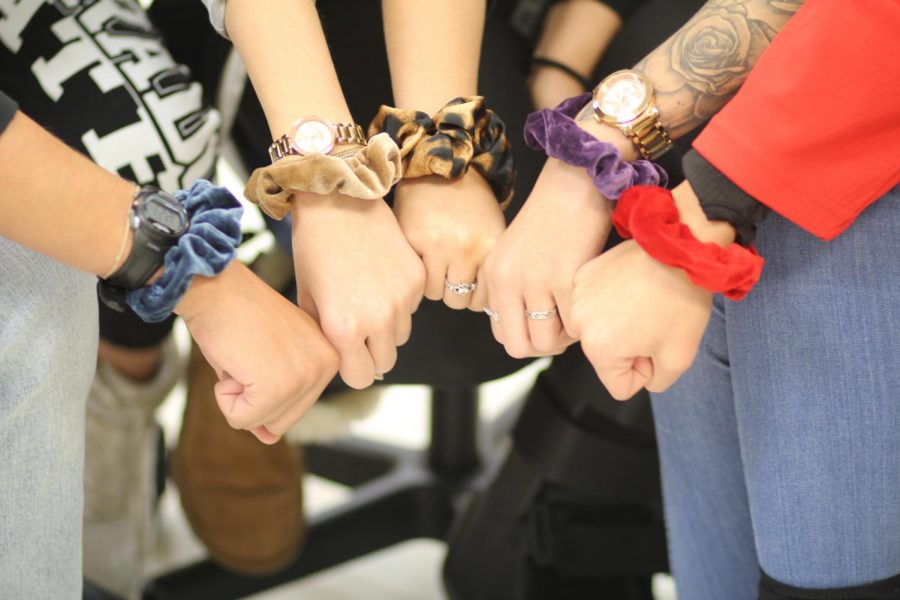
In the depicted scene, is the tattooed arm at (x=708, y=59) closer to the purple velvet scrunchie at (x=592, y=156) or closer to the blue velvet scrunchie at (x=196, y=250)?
→ the purple velvet scrunchie at (x=592, y=156)

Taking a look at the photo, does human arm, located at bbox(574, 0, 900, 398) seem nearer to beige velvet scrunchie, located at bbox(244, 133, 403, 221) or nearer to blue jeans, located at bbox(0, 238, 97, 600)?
beige velvet scrunchie, located at bbox(244, 133, 403, 221)

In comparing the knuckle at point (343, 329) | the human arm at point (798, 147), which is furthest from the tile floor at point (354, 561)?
the human arm at point (798, 147)

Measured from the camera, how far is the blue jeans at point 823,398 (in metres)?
0.68

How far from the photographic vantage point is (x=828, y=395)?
27.3 inches

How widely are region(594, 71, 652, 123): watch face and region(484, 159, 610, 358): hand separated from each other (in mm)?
51

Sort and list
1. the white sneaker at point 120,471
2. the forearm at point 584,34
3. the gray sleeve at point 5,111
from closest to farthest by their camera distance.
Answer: the gray sleeve at point 5,111 < the forearm at point 584,34 < the white sneaker at point 120,471

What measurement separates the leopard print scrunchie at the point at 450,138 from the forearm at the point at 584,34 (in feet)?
0.74

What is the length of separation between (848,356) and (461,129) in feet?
1.08

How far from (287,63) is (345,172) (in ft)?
0.40

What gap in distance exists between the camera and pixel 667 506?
94cm

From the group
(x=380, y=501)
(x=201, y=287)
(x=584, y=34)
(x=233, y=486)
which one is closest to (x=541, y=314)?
(x=201, y=287)

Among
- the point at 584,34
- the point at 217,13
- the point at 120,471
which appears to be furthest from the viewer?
the point at 120,471

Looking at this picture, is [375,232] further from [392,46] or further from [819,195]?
[819,195]

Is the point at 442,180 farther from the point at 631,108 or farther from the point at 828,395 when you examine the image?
the point at 828,395
